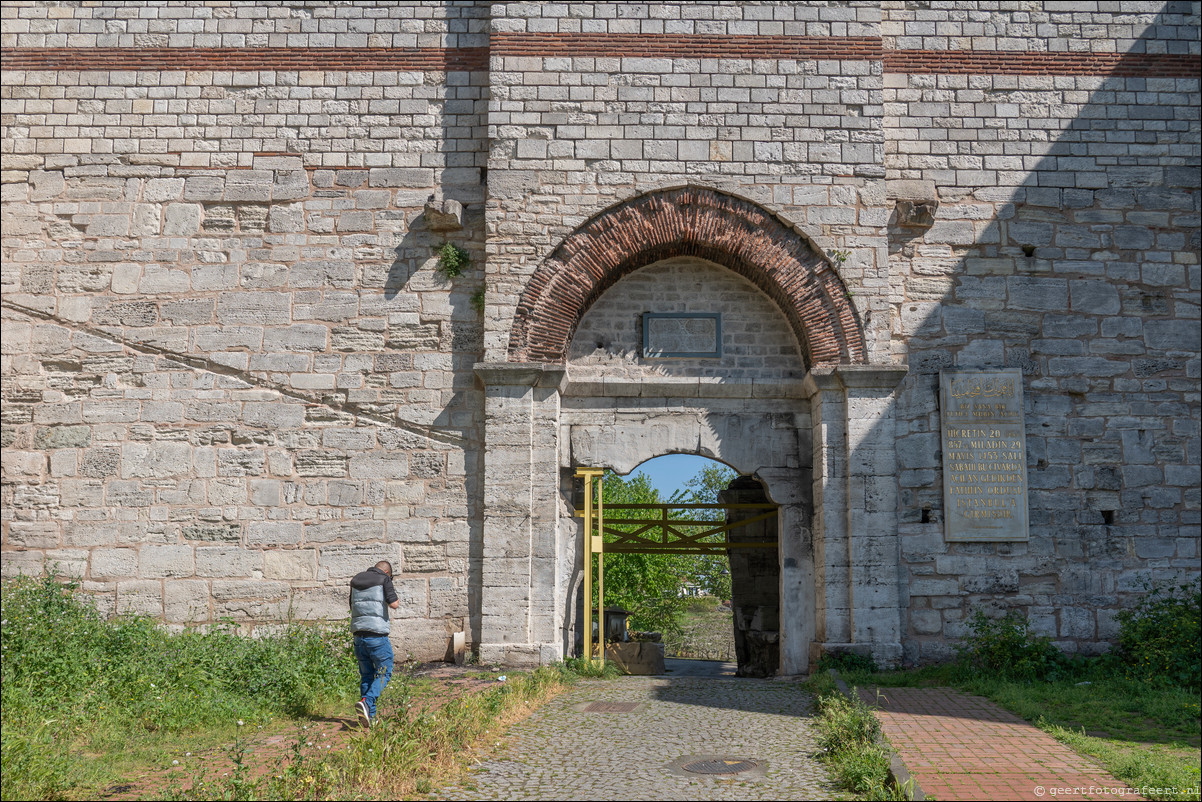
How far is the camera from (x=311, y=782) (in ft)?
13.7

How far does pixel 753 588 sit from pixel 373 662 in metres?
7.86

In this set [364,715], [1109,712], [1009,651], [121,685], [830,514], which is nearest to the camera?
[364,715]

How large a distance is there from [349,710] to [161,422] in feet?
12.5

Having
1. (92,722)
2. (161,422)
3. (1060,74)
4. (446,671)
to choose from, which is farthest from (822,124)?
(92,722)

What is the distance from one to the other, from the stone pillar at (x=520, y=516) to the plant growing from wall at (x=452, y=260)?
1.08m

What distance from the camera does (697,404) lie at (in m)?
8.84

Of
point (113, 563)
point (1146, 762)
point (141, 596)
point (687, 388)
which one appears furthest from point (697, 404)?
point (113, 563)

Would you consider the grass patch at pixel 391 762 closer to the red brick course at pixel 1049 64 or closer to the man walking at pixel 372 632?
the man walking at pixel 372 632

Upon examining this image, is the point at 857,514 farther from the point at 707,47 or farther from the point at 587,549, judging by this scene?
the point at 707,47

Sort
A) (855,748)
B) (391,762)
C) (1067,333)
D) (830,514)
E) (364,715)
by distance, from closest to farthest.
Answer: (391,762)
(855,748)
(364,715)
(830,514)
(1067,333)

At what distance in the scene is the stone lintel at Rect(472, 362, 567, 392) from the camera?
8297 millimetres

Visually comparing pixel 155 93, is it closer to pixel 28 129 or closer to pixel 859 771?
pixel 28 129

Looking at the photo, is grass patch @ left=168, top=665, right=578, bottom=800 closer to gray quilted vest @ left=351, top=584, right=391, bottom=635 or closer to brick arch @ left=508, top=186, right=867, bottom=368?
gray quilted vest @ left=351, top=584, right=391, bottom=635

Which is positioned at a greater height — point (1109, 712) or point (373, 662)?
point (373, 662)
